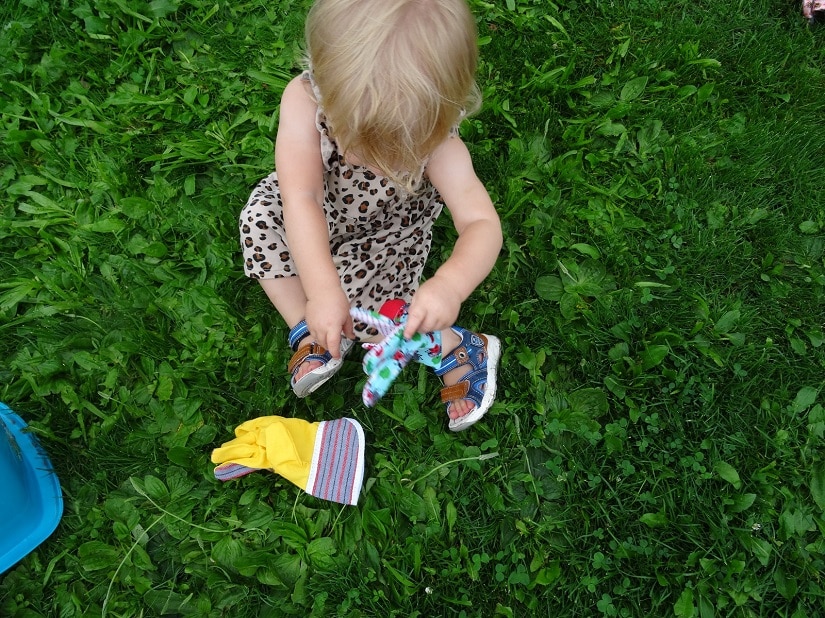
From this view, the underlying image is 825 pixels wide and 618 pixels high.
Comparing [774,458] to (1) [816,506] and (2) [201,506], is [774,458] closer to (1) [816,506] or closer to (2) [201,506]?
(1) [816,506]

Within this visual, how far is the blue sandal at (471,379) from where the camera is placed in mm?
1938

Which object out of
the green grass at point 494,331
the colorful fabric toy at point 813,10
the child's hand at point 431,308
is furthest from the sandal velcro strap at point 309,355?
the colorful fabric toy at point 813,10

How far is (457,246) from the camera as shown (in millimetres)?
1642

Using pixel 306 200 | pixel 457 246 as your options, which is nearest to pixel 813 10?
pixel 457 246

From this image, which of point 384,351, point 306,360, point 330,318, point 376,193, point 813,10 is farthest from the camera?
point 813,10

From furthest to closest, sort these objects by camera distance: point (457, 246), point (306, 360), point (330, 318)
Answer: point (306, 360) < point (457, 246) < point (330, 318)

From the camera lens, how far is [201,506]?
1.91 metres

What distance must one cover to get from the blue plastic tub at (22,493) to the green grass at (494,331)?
0.05 metres

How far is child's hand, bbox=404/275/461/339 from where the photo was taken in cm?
143

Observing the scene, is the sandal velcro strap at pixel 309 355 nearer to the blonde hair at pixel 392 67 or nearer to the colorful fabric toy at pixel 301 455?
the colorful fabric toy at pixel 301 455

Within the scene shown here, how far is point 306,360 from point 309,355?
0.06ft

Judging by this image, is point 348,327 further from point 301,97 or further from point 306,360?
point 301,97

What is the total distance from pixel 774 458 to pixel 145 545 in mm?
1900

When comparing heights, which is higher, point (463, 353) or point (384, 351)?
point (384, 351)
